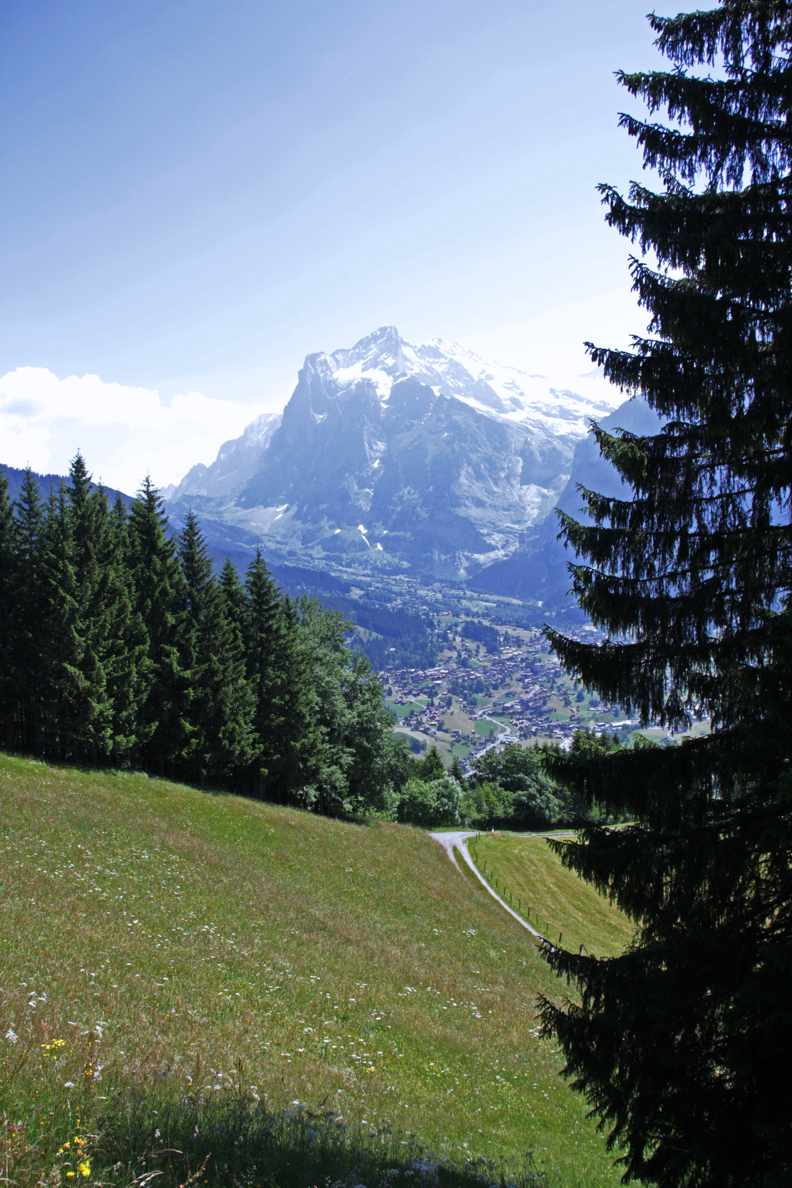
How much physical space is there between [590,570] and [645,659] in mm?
1570


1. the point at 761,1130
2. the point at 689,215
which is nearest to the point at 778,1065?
the point at 761,1130

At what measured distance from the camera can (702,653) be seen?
9711 millimetres

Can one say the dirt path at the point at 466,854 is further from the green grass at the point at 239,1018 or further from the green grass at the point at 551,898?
the green grass at the point at 239,1018

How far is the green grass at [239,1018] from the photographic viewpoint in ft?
25.8

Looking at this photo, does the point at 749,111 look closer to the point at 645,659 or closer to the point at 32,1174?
the point at 645,659

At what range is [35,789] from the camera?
3244 cm

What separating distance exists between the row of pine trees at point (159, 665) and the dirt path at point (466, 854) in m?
8.35

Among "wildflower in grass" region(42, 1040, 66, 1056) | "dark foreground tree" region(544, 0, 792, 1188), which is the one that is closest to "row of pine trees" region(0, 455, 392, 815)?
"wildflower in grass" region(42, 1040, 66, 1056)

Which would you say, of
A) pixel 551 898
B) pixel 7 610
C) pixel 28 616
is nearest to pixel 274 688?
pixel 28 616

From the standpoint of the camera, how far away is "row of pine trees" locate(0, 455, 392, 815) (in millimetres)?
42688

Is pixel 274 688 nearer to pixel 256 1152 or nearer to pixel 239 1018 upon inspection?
pixel 239 1018

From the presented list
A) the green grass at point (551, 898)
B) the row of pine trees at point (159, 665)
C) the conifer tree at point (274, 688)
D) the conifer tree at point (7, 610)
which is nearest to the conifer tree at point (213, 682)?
the row of pine trees at point (159, 665)

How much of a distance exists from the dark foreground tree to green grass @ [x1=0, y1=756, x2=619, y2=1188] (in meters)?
3.52

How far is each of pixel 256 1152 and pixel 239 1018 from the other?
7719 millimetres
